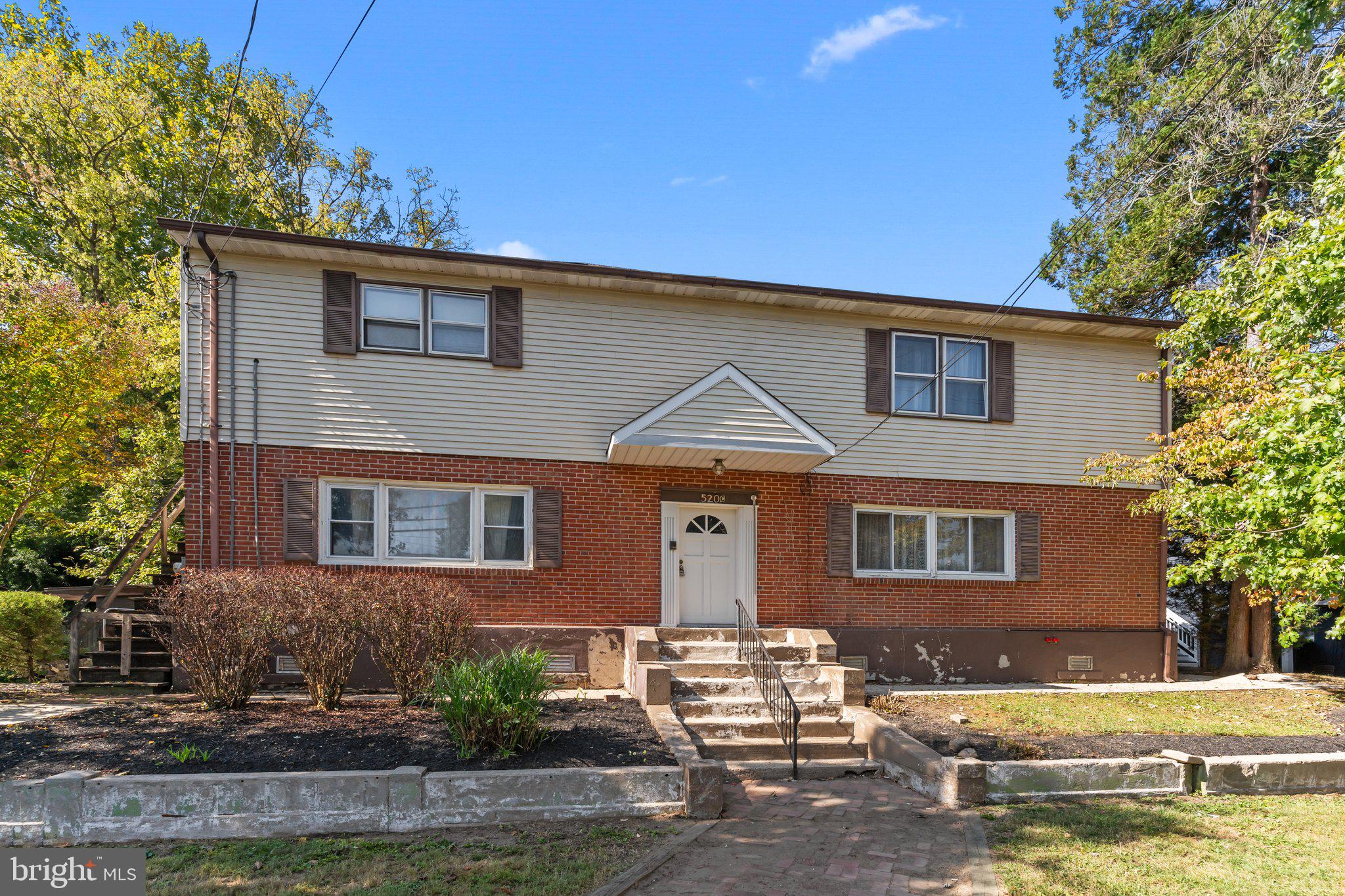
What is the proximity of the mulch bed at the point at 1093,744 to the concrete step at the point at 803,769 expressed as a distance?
65 cm

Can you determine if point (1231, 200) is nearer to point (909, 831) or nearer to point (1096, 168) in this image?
point (1096, 168)

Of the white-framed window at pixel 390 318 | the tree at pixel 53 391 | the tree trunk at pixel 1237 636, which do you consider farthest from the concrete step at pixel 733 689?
the tree at pixel 53 391

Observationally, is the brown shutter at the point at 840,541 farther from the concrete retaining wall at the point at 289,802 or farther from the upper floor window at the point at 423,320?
the concrete retaining wall at the point at 289,802

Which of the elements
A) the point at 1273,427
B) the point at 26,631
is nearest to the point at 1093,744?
the point at 1273,427

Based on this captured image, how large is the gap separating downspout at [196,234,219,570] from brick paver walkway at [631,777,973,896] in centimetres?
721

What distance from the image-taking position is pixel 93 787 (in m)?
5.96

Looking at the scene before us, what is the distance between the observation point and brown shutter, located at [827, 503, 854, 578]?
40.6 feet

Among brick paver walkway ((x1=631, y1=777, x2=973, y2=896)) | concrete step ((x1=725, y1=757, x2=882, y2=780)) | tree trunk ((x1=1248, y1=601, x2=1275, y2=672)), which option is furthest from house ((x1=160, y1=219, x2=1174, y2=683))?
brick paver walkway ((x1=631, y1=777, x2=973, y2=896))

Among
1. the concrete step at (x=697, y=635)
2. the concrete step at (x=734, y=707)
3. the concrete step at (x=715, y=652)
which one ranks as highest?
the concrete step at (x=697, y=635)

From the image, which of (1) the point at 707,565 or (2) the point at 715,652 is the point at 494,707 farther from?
(1) the point at 707,565

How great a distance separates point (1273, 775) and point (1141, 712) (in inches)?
124

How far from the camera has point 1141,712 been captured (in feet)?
35.0

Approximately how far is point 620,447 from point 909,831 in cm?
620

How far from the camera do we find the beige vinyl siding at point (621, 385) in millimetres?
10914
